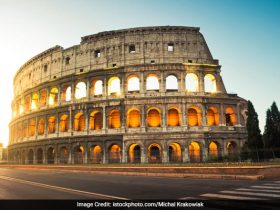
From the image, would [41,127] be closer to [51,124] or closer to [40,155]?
[51,124]

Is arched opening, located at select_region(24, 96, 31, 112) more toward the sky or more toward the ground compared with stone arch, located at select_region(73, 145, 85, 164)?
more toward the sky

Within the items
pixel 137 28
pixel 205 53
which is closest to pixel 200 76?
pixel 205 53

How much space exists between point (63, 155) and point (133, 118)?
1183cm

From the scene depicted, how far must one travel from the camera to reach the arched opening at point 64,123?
34275 millimetres

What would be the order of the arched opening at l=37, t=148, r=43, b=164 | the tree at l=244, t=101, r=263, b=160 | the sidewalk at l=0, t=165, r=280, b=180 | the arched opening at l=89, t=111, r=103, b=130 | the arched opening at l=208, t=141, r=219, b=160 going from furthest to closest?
the arched opening at l=37, t=148, r=43, b=164 < the arched opening at l=89, t=111, r=103, b=130 < the arched opening at l=208, t=141, r=219, b=160 < the tree at l=244, t=101, r=263, b=160 < the sidewalk at l=0, t=165, r=280, b=180

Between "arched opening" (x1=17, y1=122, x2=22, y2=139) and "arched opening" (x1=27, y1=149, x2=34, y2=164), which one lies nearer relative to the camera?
"arched opening" (x1=27, y1=149, x2=34, y2=164)

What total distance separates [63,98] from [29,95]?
8168mm

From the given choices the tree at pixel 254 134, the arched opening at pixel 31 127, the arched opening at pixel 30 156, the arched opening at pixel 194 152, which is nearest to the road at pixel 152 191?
the tree at pixel 254 134

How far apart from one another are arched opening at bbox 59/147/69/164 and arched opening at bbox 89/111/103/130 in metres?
5.49

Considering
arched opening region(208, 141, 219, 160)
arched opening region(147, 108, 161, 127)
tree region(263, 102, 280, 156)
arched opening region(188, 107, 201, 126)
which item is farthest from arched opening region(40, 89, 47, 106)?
tree region(263, 102, 280, 156)

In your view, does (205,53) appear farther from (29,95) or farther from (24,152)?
(24,152)

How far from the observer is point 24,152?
39094 mm

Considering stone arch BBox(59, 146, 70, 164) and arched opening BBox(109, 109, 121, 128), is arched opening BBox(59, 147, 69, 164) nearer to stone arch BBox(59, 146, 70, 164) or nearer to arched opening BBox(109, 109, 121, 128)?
stone arch BBox(59, 146, 70, 164)

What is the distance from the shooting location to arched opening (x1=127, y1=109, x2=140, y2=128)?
1215 inches
